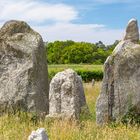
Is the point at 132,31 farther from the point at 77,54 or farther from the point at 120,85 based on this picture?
the point at 77,54

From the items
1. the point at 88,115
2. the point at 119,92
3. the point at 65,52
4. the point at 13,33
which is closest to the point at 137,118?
the point at 119,92

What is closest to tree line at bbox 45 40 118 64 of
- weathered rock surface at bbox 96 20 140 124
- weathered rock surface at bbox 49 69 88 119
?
weathered rock surface at bbox 49 69 88 119

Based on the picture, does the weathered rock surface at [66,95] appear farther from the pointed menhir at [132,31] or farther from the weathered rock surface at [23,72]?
the pointed menhir at [132,31]

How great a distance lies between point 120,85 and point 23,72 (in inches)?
129

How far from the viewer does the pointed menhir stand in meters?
16.4

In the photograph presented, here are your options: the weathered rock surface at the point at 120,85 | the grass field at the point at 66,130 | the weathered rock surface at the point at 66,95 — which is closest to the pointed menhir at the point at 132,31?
the weathered rock surface at the point at 120,85

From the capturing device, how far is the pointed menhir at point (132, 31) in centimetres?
1638

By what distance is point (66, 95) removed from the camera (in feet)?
54.9

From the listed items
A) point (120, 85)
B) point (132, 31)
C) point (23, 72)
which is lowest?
point (120, 85)

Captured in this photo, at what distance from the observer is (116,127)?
46.5 ft

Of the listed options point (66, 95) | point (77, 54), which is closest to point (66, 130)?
point (66, 95)

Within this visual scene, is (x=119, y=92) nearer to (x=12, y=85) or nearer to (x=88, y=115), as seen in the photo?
(x=88, y=115)

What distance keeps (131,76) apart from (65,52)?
94.4 meters

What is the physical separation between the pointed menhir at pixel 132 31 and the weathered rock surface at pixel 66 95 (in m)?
1.99
